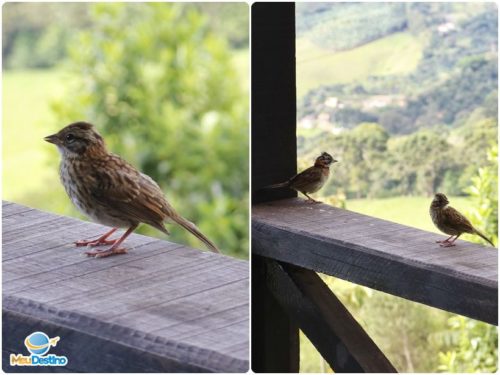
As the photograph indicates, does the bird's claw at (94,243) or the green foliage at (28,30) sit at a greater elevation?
the green foliage at (28,30)

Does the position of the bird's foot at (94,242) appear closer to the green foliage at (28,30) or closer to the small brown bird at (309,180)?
the green foliage at (28,30)

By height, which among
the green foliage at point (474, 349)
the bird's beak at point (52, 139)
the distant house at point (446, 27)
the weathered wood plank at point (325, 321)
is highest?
the distant house at point (446, 27)

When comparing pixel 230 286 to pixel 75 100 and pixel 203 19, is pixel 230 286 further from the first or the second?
pixel 75 100

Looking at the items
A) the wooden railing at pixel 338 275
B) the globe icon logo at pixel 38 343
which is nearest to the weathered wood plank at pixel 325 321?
the wooden railing at pixel 338 275

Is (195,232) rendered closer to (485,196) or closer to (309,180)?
(309,180)

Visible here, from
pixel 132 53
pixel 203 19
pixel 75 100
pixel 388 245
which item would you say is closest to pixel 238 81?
pixel 203 19

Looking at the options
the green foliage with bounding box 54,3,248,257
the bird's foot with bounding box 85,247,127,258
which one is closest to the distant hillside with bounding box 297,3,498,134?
the green foliage with bounding box 54,3,248,257

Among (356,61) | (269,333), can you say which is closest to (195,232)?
(269,333)

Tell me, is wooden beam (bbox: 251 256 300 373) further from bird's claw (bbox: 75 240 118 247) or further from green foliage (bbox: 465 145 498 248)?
green foliage (bbox: 465 145 498 248)
